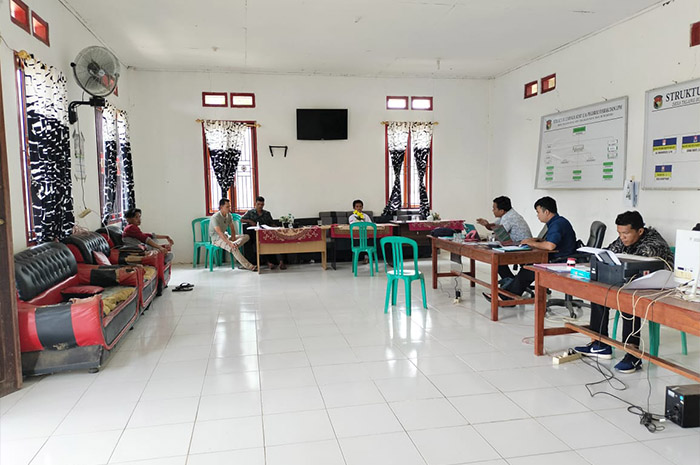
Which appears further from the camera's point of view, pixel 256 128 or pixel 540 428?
pixel 256 128

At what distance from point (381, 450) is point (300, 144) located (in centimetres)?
719

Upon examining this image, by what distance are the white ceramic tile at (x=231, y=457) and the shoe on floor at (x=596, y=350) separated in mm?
2565

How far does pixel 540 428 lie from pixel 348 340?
1892mm

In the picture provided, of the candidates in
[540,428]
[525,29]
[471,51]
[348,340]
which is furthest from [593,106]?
[540,428]

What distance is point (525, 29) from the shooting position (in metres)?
6.47

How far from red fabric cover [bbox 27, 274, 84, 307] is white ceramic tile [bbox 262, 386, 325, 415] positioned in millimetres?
1961

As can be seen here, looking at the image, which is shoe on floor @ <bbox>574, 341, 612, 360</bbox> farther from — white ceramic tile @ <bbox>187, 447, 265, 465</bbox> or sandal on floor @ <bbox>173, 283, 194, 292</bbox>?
sandal on floor @ <bbox>173, 283, 194, 292</bbox>

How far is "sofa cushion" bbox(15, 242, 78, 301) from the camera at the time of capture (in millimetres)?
3554

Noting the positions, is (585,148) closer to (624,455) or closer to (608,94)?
(608,94)

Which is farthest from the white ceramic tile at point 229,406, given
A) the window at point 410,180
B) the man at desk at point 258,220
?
the window at point 410,180

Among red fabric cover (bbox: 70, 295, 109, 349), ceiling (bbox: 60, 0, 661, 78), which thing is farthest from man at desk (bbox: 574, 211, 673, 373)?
red fabric cover (bbox: 70, 295, 109, 349)

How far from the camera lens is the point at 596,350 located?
3611mm

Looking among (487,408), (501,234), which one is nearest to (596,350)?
(487,408)

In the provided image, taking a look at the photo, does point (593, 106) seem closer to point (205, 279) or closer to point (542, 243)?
point (542, 243)
